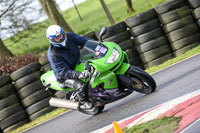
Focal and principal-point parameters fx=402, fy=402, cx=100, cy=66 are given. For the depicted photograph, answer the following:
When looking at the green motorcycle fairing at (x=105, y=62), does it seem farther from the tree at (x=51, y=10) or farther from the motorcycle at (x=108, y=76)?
the tree at (x=51, y=10)

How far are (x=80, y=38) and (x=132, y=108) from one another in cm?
185

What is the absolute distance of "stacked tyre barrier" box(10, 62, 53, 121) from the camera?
11719mm

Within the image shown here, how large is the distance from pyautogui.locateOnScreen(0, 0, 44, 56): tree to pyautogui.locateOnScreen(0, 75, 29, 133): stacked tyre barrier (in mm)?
11534

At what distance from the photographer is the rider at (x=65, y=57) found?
305 inches

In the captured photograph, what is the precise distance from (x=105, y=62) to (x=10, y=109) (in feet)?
16.5

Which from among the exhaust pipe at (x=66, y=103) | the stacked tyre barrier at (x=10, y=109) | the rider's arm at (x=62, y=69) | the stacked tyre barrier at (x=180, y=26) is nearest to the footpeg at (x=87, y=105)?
the exhaust pipe at (x=66, y=103)

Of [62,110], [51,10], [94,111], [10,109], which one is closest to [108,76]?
[94,111]

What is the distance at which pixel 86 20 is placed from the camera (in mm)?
47688

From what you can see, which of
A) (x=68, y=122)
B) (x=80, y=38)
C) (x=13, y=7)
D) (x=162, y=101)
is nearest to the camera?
(x=162, y=101)

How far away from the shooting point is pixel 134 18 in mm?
12320

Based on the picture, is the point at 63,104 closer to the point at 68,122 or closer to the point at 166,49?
the point at 68,122

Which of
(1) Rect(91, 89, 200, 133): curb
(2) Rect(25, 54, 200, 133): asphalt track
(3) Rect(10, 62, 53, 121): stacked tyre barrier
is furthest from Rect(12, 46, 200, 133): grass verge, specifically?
(1) Rect(91, 89, 200, 133): curb

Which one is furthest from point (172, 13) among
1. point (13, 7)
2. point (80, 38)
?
point (13, 7)

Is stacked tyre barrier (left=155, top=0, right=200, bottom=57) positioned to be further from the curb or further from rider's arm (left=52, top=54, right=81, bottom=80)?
the curb
